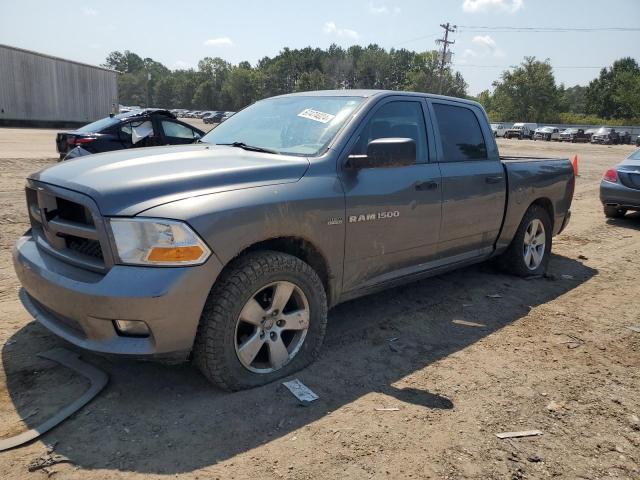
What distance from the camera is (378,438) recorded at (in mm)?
2684

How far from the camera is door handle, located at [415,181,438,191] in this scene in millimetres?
3946

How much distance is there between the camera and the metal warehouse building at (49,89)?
102 ft

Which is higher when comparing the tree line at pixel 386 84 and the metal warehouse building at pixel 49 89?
the tree line at pixel 386 84

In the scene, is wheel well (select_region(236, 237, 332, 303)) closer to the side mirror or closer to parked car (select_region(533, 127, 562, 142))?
the side mirror

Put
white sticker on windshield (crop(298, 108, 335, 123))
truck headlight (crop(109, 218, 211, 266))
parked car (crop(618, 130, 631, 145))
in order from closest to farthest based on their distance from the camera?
truck headlight (crop(109, 218, 211, 266))
white sticker on windshield (crop(298, 108, 335, 123))
parked car (crop(618, 130, 631, 145))

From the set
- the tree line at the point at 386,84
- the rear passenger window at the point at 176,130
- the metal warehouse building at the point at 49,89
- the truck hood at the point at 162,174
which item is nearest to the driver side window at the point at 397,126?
the truck hood at the point at 162,174

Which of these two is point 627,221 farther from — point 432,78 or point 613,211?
point 432,78

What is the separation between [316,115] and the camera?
382 centimetres

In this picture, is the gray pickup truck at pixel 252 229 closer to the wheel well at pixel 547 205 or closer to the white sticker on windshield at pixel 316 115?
the white sticker on windshield at pixel 316 115

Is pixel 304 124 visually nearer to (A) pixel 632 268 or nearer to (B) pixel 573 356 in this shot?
(B) pixel 573 356

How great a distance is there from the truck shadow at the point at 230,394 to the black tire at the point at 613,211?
5.95 metres

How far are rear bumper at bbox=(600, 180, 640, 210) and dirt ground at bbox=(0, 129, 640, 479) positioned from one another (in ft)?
16.6

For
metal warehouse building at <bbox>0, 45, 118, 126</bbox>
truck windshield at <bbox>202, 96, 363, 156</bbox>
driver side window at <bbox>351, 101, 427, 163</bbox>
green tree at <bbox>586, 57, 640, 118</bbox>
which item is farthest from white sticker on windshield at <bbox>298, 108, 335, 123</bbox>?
green tree at <bbox>586, 57, 640, 118</bbox>

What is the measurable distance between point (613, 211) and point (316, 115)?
7.87 metres
